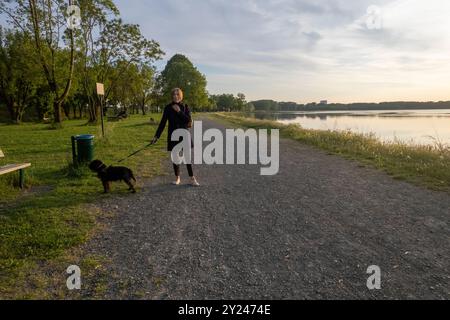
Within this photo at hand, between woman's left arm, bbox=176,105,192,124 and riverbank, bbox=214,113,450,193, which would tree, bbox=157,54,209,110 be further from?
woman's left arm, bbox=176,105,192,124

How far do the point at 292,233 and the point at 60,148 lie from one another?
11365 millimetres

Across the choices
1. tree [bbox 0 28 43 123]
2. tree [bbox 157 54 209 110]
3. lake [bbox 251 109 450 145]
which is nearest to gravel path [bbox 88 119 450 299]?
lake [bbox 251 109 450 145]

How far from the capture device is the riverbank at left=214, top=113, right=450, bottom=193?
23.5ft

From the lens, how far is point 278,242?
3.88 meters

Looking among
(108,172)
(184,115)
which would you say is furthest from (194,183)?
(108,172)

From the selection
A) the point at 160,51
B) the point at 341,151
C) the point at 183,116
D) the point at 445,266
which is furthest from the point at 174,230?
the point at 160,51

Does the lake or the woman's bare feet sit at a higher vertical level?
the lake

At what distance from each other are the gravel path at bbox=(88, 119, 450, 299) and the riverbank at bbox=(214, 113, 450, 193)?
3.02 ft

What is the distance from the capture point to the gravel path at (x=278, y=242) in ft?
9.52

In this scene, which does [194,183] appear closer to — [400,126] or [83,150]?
[83,150]

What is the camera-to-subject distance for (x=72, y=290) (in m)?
2.83

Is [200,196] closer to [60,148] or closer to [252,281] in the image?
[252,281]

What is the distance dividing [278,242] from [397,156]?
7.82 metres

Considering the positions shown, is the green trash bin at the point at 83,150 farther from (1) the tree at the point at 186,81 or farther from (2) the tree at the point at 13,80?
(1) the tree at the point at 186,81
